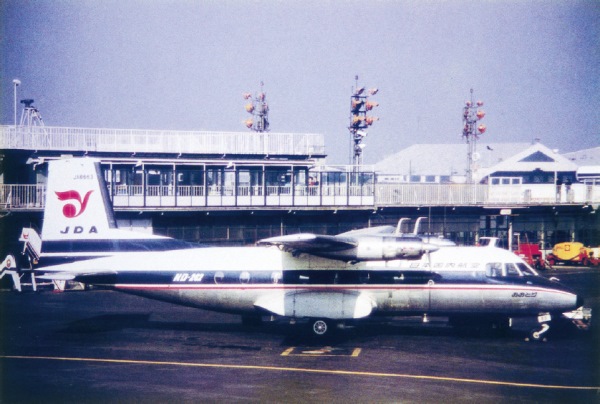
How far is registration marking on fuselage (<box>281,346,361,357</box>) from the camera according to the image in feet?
60.4

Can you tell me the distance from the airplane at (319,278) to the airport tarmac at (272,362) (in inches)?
42.0

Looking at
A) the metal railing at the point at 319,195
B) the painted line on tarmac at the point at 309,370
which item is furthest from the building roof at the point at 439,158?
the painted line on tarmac at the point at 309,370

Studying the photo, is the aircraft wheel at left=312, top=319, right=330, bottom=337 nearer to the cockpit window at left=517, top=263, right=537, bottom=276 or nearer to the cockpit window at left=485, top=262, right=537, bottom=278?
the cockpit window at left=485, top=262, right=537, bottom=278

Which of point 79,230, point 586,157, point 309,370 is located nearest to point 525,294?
point 309,370

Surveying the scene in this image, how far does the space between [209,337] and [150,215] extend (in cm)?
1630

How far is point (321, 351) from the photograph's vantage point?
18.9 meters

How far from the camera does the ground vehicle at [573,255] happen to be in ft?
142

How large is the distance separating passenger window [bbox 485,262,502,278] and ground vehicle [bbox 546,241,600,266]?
2595 cm

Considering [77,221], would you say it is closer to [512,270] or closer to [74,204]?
[74,204]

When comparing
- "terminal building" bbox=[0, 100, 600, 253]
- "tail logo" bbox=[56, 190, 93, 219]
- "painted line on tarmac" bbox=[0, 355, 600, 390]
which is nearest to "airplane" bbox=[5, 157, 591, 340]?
"tail logo" bbox=[56, 190, 93, 219]

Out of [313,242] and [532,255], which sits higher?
[313,242]

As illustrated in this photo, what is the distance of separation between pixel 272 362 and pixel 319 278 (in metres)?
4.25

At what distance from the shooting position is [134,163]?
36.8m

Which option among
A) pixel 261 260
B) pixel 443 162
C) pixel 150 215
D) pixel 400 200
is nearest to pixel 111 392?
pixel 261 260
